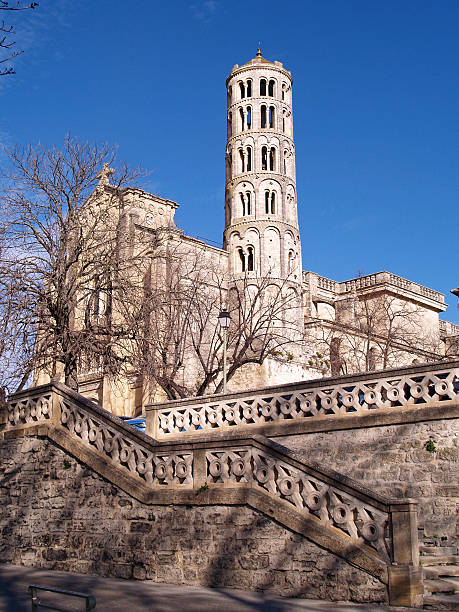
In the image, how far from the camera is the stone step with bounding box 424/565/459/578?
9163 millimetres

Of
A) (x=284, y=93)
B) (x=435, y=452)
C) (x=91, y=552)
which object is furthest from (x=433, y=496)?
(x=284, y=93)

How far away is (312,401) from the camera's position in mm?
13703

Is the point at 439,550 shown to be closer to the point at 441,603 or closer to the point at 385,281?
the point at 441,603

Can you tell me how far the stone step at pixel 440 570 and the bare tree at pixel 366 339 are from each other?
85.5ft

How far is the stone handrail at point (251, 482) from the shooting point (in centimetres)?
846

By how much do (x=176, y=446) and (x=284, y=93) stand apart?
5023cm

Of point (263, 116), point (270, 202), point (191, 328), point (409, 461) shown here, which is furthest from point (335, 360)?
point (409, 461)

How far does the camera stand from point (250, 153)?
182 feet

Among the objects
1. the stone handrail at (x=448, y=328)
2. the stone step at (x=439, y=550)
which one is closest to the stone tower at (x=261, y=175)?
the stone handrail at (x=448, y=328)

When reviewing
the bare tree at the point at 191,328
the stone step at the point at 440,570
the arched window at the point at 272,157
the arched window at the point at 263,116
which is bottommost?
the stone step at the point at 440,570

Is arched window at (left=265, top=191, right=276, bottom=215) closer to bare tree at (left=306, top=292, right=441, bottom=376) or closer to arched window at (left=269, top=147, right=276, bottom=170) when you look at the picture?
arched window at (left=269, top=147, right=276, bottom=170)

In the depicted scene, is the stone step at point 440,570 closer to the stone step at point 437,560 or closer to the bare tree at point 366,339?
the stone step at point 437,560

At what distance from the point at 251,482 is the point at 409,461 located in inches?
146

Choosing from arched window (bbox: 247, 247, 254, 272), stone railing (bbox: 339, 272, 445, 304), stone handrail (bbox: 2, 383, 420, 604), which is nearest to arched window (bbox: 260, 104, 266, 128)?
arched window (bbox: 247, 247, 254, 272)
